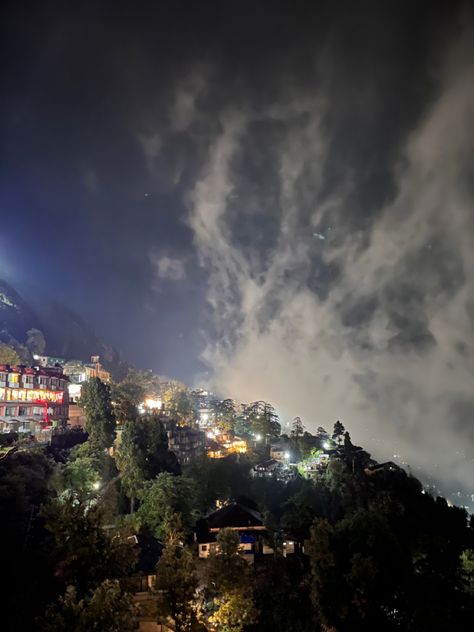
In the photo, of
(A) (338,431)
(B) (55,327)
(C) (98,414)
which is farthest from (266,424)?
(B) (55,327)

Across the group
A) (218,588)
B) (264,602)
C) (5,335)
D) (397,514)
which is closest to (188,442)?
(397,514)

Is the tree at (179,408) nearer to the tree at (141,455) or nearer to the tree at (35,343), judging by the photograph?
the tree at (141,455)

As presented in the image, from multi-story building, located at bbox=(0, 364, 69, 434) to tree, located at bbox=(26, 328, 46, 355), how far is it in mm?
36587

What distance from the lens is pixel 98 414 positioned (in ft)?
167

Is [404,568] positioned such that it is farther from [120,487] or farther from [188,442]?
[188,442]

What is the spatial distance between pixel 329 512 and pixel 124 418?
33.7 m

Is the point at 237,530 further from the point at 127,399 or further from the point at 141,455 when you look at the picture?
the point at 127,399

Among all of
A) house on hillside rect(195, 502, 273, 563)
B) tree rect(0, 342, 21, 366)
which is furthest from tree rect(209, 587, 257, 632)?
tree rect(0, 342, 21, 366)

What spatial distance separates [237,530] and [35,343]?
258 feet

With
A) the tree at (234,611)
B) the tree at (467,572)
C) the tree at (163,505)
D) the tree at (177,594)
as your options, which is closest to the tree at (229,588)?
the tree at (234,611)

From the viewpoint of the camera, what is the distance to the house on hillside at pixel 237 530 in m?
37.4

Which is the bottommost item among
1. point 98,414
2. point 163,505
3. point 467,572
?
point 467,572

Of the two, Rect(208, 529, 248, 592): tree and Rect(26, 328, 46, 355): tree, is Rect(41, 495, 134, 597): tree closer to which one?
Rect(208, 529, 248, 592): tree

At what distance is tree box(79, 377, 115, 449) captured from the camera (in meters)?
49.0
